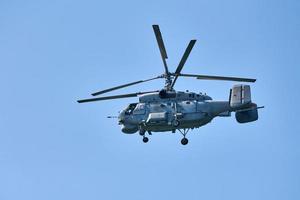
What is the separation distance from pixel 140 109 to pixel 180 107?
2.72 metres

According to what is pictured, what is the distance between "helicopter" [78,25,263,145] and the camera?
49781 mm

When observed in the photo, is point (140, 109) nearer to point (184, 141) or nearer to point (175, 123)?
point (175, 123)

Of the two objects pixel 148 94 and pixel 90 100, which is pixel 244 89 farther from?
pixel 90 100

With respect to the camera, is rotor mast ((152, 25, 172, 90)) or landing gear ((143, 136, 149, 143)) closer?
rotor mast ((152, 25, 172, 90))

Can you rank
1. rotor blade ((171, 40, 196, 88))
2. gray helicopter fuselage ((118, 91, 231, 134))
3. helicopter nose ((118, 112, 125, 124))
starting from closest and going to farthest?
1. rotor blade ((171, 40, 196, 88))
2. gray helicopter fuselage ((118, 91, 231, 134))
3. helicopter nose ((118, 112, 125, 124))

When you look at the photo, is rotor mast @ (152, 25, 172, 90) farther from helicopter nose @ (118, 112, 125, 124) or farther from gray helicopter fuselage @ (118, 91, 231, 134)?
helicopter nose @ (118, 112, 125, 124)

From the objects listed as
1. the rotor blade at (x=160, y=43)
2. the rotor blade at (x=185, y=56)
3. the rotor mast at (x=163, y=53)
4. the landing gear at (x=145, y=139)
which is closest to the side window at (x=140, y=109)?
the landing gear at (x=145, y=139)

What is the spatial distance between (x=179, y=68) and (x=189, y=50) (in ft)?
8.32

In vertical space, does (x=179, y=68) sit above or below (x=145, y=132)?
above

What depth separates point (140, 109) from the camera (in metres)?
51.6

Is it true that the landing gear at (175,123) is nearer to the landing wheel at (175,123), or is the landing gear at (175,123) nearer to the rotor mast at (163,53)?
the landing wheel at (175,123)

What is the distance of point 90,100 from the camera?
52406mm

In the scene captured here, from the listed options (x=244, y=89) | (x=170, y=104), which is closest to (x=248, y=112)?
(x=244, y=89)

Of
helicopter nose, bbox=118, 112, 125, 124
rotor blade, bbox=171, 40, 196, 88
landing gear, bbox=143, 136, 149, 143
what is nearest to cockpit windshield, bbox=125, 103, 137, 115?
helicopter nose, bbox=118, 112, 125, 124
